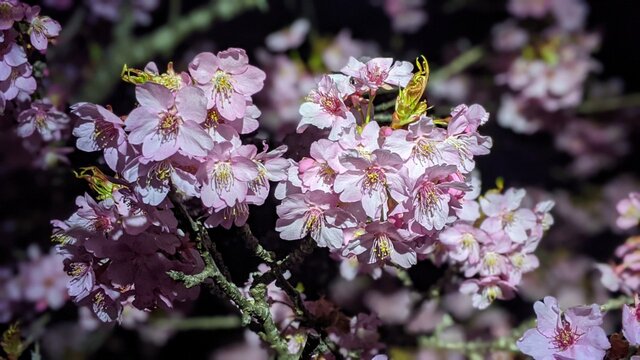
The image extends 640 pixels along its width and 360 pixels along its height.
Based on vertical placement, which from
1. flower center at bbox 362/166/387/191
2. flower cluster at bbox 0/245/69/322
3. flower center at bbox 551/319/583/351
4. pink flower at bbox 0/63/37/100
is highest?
flower center at bbox 362/166/387/191

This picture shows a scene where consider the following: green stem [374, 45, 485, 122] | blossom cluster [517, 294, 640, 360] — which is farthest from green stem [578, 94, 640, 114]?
blossom cluster [517, 294, 640, 360]

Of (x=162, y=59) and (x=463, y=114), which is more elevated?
(x=463, y=114)

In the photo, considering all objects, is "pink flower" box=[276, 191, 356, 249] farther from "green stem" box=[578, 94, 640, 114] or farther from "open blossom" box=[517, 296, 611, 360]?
"green stem" box=[578, 94, 640, 114]

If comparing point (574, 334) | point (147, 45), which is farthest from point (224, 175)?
point (147, 45)

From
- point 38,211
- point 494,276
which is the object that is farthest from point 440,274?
point 38,211

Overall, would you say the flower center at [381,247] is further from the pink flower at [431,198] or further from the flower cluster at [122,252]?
the flower cluster at [122,252]

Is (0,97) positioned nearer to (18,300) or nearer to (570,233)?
(18,300)
